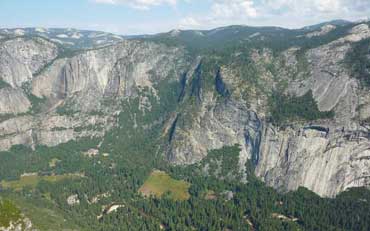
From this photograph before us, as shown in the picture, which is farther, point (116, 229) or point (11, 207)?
point (116, 229)

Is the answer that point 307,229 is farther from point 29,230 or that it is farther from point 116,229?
point 29,230

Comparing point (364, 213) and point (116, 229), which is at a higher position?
point (364, 213)

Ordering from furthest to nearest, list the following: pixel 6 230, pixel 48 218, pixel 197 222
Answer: pixel 197 222
pixel 48 218
pixel 6 230

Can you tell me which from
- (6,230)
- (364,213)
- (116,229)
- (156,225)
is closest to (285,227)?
(364,213)

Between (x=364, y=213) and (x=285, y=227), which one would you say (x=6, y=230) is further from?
(x=364, y=213)

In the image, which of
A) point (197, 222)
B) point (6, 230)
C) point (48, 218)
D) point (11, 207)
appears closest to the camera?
point (6, 230)

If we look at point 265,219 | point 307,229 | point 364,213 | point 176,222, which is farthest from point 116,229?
point 364,213
